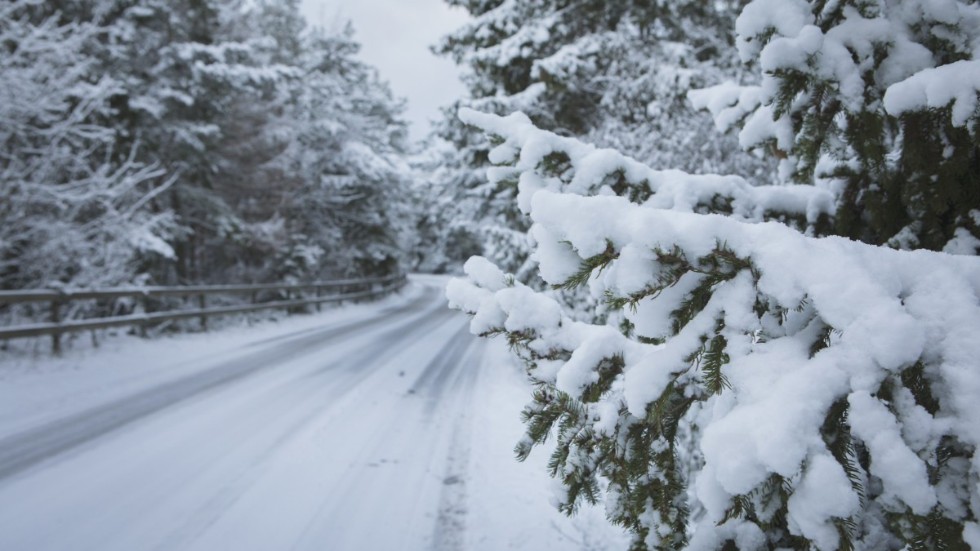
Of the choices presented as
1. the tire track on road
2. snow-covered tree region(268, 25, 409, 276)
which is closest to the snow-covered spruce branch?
the tire track on road

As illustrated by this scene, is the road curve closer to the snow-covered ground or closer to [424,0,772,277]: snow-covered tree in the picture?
the snow-covered ground

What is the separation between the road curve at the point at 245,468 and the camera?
3.20 m

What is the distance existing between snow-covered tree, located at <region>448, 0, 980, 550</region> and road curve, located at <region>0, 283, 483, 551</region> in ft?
7.09

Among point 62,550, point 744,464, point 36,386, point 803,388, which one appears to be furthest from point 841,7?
point 36,386

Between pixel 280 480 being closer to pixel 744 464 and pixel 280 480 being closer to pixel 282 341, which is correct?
pixel 744 464

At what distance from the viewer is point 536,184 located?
7.24ft

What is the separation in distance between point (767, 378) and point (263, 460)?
4.38 metres

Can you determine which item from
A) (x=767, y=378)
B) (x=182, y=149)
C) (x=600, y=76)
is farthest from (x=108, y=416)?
(x=182, y=149)

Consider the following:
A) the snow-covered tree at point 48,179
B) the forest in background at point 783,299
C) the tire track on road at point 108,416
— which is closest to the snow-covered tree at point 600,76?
the forest in background at point 783,299

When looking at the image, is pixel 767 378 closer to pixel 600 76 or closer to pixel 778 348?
pixel 778 348

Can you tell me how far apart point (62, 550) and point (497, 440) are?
140 inches

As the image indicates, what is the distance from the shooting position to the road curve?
320 centimetres

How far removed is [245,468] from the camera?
4137 millimetres

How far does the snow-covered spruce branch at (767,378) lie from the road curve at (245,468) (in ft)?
7.22
